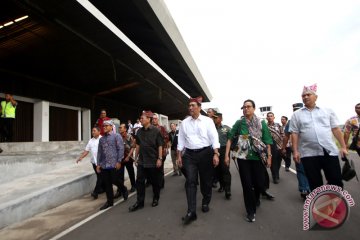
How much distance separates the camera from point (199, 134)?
485cm

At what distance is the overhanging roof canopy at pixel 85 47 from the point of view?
9141 millimetres

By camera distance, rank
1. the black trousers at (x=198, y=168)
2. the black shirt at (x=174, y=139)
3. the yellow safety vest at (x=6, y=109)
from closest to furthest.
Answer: the black trousers at (x=198, y=168) → the black shirt at (x=174, y=139) → the yellow safety vest at (x=6, y=109)

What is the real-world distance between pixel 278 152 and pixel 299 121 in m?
4.01

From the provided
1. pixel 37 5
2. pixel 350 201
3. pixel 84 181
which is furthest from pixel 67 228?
pixel 37 5

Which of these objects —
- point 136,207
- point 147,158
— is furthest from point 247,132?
point 136,207

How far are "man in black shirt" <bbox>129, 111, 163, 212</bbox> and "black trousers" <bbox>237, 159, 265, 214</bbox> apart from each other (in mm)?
1744

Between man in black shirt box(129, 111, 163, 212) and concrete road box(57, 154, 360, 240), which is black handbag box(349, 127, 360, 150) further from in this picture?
man in black shirt box(129, 111, 163, 212)

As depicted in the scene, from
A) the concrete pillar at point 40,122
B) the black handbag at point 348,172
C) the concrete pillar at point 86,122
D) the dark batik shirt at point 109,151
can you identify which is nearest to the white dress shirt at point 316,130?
the black handbag at point 348,172

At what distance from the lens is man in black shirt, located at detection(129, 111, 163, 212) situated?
5434 millimetres

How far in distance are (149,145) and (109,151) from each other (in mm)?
893

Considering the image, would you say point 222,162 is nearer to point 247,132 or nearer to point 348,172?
point 247,132

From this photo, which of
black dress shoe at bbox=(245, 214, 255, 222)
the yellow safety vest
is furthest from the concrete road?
the yellow safety vest

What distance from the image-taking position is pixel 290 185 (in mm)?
6984

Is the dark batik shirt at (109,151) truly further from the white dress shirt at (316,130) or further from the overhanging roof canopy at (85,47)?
the overhanging roof canopy at (85,47)
